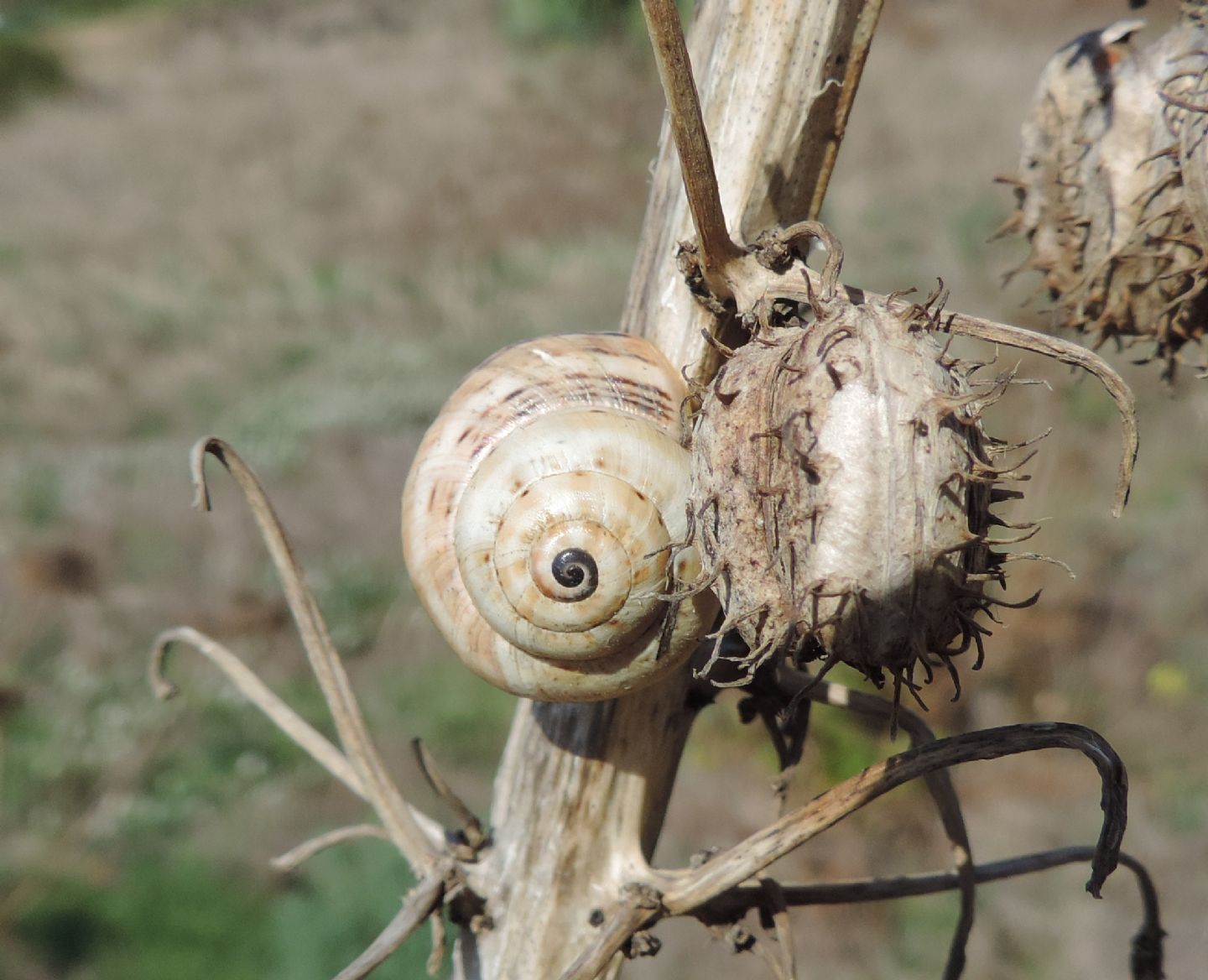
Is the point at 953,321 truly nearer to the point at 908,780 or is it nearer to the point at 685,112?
the point at 685,112

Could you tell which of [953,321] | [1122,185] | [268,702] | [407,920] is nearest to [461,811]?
[407,920]

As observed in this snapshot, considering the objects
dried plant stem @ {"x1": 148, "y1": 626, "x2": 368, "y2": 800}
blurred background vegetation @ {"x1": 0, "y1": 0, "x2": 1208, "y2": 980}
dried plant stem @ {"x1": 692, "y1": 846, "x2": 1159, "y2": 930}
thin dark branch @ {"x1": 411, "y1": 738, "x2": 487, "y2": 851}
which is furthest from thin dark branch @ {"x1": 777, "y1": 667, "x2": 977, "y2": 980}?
blurred background vegetation @ {"x1": 0, "y1": 0, "x2": 1208, "y2": 980}

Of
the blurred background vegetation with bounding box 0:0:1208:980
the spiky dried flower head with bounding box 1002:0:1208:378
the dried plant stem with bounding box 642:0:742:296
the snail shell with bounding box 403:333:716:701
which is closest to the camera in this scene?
the dried plant stem with bounding box 642:0:742:296

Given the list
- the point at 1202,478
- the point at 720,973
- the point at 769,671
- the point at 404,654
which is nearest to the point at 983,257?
the point at 1202,478

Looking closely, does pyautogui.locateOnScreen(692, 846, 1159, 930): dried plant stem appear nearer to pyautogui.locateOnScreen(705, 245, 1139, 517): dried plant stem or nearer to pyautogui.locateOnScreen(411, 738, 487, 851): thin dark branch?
pyautogui.locateOnScreen(411, 738, 487, 851): thin dark branch

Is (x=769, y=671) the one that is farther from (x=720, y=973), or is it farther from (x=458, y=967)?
(x=720, y=973)
